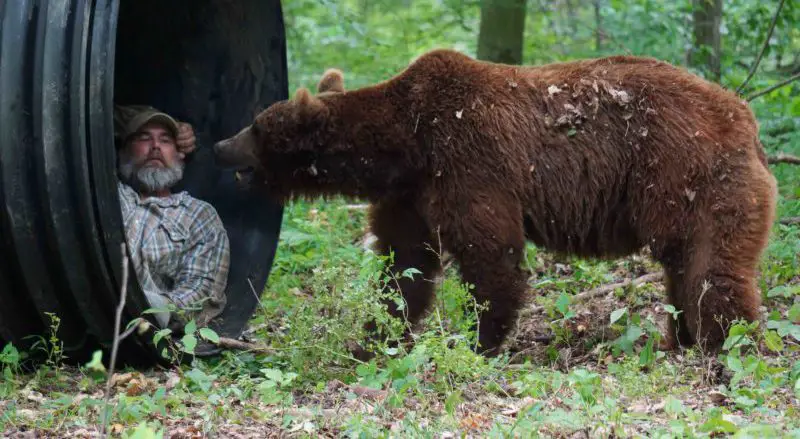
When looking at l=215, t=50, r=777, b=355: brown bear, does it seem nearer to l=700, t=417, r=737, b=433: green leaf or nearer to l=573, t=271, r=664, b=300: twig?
l=573, t=271, r=664, b=300: twig

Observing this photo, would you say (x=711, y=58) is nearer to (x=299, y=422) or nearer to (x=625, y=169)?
(x=625, y=169)

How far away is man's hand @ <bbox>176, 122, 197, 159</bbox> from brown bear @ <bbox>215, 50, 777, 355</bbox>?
1.30 metres

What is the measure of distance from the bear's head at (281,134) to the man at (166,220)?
2.27 ft

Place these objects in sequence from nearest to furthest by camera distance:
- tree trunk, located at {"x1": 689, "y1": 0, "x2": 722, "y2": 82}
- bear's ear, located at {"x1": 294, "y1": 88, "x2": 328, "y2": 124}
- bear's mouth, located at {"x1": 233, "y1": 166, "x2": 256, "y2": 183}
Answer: bear's ear, located at {"x1": 294, "y1": 88, "x2": 328, "y2": 124}, bear's mouth, located at {"x1": 233, "y1": 166, "x2": 256, "y2": 183}, tree trunk, located at {"x1": 689, "y1": 0, "x2": 722, "y2": 82}

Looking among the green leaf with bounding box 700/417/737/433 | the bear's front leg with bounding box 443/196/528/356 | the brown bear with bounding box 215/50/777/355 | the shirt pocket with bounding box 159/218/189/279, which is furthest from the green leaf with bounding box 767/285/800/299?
the shirt pocket with bounding box 159/218/189/279

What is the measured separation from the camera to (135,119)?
24.7 feet

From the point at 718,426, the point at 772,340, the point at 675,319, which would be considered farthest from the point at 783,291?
the point at 718,426

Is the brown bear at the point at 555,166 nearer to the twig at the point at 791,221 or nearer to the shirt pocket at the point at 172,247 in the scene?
the shirt pocket at the point at 172,247

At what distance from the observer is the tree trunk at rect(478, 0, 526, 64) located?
10.3 meters

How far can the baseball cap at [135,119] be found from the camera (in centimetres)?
752

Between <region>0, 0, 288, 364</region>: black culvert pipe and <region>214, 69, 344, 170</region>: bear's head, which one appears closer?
<region>0, 0, 288, 364</region>: black culvert pipe

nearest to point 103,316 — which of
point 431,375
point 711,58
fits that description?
point 431,375

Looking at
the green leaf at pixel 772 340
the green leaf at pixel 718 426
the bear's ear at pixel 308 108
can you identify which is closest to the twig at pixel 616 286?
the green leaf at pixel 772 340

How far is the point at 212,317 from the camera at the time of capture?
701 centimetres
